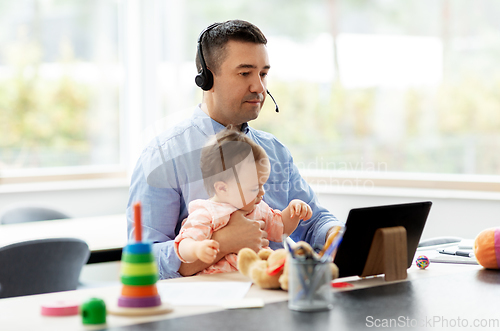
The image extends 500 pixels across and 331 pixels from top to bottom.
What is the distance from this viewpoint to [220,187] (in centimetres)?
134

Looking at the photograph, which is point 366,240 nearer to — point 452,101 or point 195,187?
point 195,187

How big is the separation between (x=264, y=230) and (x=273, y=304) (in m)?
0.48

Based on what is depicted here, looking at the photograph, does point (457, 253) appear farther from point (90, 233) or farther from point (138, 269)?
point (90, 233)

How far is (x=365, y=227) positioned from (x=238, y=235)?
13.2 inches

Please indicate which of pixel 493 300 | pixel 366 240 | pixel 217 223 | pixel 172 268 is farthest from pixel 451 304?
pixel 172 268

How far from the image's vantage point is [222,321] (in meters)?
0.88

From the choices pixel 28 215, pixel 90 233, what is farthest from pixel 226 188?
pixel 28 215

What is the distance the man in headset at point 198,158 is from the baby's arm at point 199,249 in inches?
4.9

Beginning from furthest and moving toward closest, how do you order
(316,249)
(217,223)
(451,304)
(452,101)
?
(452,101) < (217,223) < (316,249) < (451,304)

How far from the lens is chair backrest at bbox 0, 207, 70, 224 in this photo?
9.61 ft

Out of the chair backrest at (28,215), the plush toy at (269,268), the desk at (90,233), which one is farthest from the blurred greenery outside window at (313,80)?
the plush toy at (269,268)

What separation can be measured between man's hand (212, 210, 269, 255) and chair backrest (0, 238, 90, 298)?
2.61 feet

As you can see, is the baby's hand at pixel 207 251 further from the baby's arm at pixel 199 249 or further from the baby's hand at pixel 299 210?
the baby's hand at pixel 299 210

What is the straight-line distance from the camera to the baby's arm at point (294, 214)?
141 centimetres
